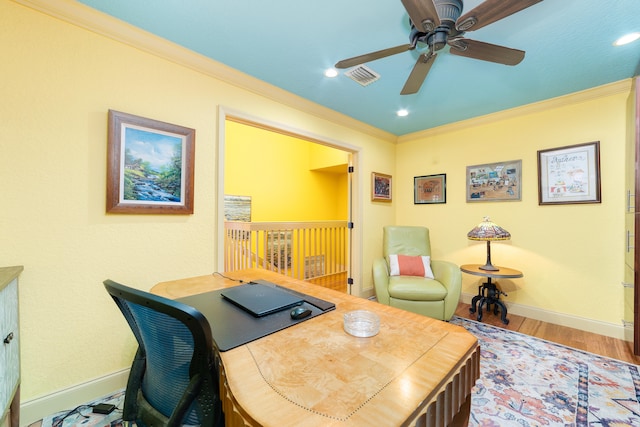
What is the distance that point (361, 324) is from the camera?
0.95m

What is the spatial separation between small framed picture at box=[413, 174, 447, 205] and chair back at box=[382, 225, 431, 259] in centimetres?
59

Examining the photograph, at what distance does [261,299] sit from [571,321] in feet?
10.7

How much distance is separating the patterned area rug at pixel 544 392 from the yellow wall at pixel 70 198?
42 centimetres

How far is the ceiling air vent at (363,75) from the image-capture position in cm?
213

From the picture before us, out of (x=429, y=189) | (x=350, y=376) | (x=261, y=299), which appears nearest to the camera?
(x=350, y=376)

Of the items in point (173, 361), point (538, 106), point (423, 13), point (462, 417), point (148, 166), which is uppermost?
point (538, 106)

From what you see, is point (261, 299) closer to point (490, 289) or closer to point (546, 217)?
point (490, 289)

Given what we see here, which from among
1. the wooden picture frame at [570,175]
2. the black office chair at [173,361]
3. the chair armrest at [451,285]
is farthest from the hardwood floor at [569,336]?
the black office chair at [173,361]

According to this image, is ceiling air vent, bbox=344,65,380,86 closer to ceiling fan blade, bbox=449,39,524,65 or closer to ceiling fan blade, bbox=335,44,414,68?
ceiling fan blade, bbox=335,44,414,68

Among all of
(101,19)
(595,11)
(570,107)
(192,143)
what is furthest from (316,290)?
(570,107)

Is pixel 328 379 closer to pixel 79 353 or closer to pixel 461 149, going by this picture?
pixel 79 353

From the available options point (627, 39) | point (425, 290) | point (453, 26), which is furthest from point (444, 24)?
point (425, 290)

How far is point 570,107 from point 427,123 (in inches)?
54.8

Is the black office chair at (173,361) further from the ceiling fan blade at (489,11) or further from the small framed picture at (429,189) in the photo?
the small framed picture at (429,189)
